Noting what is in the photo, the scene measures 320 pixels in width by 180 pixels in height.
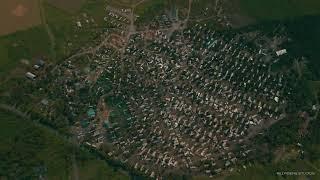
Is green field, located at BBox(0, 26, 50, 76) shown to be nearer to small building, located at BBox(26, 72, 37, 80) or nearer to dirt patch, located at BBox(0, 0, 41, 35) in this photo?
dirt patch, located at BBox(0, 0, 41, 35)

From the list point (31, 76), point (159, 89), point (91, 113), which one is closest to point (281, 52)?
point (159, 89)

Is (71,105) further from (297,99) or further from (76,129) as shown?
(297,99)

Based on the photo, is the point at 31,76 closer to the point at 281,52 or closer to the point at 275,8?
the point at 281,52

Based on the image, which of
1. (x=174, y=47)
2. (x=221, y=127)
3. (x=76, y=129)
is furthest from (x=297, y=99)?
(x=76, y=129)

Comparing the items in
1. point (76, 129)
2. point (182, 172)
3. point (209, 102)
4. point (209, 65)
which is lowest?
point (182, 172)

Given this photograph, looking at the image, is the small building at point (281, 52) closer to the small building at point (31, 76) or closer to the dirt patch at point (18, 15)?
the dirt patch at point (18, 15)
